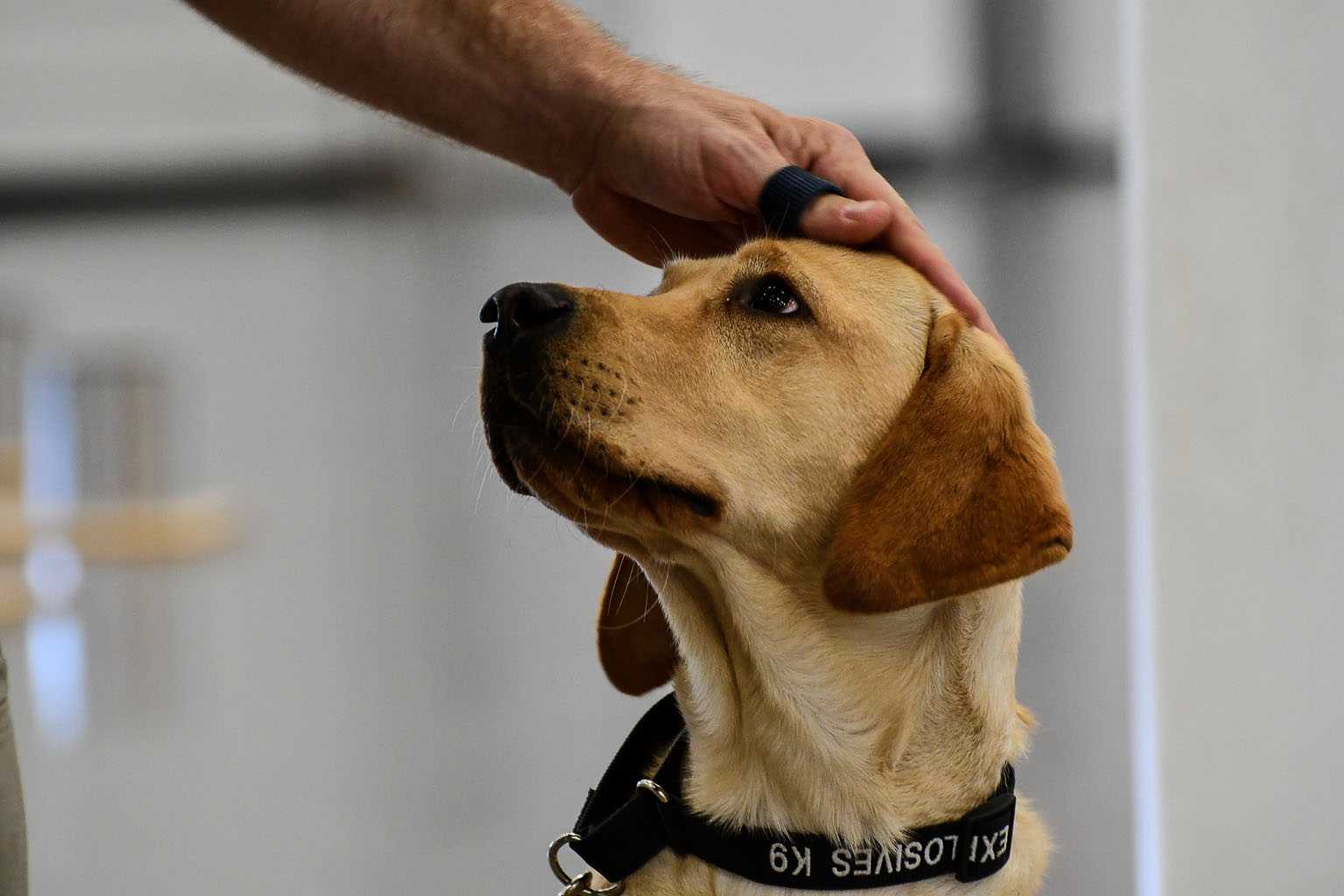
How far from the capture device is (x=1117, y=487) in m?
3.41

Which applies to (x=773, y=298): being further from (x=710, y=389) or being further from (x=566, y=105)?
(x=566, y=105)

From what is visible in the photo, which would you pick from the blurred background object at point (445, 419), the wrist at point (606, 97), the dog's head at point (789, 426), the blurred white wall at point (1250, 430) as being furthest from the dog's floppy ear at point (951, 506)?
the blurred white wall at point (1250, 430)

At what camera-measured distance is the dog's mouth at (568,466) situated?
1.31 meters

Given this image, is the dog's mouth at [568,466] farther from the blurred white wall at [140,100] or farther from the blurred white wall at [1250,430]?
the blurred white wall at [140,100]

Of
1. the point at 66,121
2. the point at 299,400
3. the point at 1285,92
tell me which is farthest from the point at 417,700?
the point at 1285,92

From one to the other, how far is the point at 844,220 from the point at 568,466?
0.48m

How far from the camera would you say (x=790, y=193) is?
5.16 feet

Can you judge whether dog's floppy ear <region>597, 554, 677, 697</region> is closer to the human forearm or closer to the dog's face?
the dog's face

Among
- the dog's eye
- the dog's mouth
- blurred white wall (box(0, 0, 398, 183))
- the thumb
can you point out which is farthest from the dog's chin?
blurred white wall (box(0, 0, 398, 183))

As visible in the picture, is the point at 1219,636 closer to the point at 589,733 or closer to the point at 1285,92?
the point at 1285,92

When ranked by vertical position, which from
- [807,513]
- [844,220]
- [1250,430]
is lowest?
[1250,430]

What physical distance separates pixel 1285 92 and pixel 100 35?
366cm

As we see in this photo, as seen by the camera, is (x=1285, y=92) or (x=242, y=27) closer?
(x=242, y=27)

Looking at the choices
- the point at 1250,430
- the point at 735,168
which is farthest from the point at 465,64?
the point at 1250,430
